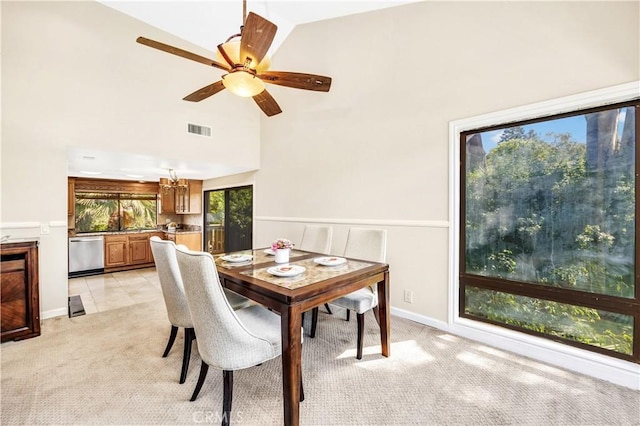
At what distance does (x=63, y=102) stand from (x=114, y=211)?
3787mm

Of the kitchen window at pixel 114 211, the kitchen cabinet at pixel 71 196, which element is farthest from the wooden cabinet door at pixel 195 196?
the kitchen cabinet at pixel 71 196

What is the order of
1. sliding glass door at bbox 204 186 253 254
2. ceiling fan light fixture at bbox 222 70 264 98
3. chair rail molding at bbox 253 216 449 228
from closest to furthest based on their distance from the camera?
ceiling fan light fixture at bbox 222 70 264 98
chair rail molding at bbox 253 216 449 228
sliding glass door at bbox 204 186 253 254

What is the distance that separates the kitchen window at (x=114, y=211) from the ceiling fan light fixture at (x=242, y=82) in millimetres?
5752

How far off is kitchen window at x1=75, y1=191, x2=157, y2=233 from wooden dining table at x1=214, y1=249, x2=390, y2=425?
17.2 ft

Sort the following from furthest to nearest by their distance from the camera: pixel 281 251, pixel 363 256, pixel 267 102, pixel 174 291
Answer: pixel 363 256 < pixel 267 102 < pixel 281 251 < pixel 174 291

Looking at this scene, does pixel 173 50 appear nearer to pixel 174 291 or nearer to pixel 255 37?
pixel 255 37

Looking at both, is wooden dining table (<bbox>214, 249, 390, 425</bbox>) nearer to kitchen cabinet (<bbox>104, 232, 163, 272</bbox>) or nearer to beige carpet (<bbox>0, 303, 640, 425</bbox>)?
beige carpet (<bbox>0, 303, 640, 425</bbox>)

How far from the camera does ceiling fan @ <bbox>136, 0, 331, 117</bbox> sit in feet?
6.06

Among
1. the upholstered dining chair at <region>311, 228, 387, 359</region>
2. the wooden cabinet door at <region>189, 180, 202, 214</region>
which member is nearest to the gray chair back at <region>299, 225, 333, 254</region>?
the upholstered dining chair at <region>311, 228, 387, 359</region>

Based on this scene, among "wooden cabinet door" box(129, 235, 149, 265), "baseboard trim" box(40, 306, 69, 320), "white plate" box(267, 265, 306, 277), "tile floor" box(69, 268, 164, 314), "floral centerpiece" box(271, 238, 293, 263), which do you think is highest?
"floral centerpiece" box(271, 238, 293, 263)

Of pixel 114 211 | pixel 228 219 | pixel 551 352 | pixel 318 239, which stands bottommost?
pixel 551 352

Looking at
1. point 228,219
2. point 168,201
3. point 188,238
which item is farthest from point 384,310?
point 168,201

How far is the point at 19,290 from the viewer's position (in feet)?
8.55

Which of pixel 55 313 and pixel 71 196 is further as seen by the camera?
pixel 71 196
